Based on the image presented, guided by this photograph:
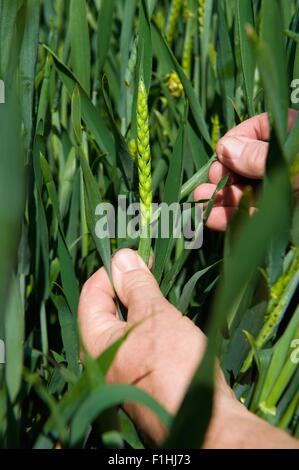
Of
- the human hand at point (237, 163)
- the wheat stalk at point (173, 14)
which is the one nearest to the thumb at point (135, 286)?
the human hand at point (237, 163)

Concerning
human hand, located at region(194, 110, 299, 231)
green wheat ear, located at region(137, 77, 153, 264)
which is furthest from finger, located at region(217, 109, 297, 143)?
green wheat ear, located at region(137, 77, 153, 264)

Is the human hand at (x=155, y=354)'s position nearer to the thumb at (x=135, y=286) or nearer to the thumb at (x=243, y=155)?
the thumb at (x=135, y=286)

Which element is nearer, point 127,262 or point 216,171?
point 127,262

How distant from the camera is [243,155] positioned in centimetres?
84

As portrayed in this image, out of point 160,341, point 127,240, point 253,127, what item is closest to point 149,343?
point 160,341

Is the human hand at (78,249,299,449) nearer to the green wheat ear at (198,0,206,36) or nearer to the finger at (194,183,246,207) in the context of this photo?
the finger at (194,183,246,207)

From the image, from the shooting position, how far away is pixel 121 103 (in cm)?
103

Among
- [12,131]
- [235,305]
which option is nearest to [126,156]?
[235,305]

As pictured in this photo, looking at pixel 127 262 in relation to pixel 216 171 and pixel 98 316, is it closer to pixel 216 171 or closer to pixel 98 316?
pixel 98 316

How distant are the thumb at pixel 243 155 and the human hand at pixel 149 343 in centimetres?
18

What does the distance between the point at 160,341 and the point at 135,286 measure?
11 cm

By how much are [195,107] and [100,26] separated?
0.17 m

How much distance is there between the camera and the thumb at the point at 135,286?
0.69m

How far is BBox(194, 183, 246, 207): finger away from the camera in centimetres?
90
